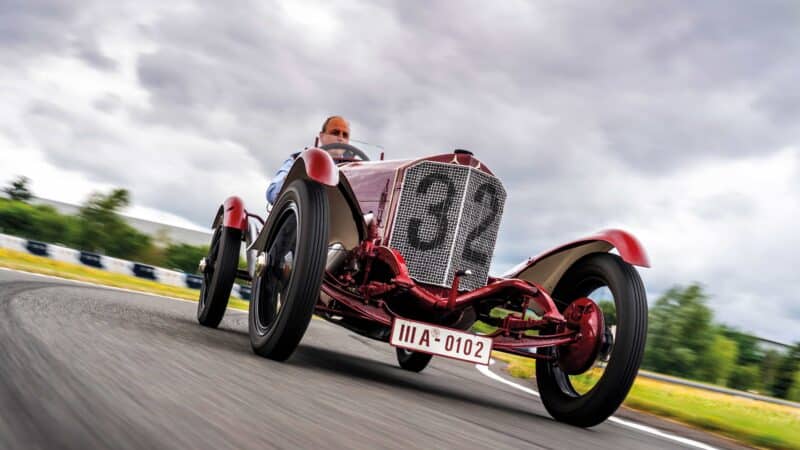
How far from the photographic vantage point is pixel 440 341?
4082 mm

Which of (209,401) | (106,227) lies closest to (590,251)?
(209,401)

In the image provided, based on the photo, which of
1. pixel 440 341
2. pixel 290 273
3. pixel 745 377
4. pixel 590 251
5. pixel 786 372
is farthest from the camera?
pixel 745 377

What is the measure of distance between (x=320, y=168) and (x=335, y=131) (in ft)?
10.3

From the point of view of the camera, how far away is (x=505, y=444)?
2.71 metres

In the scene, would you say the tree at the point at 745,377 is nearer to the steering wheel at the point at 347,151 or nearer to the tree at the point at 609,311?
the steering wheel at the point at 347,151

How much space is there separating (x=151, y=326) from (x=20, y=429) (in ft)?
10.3

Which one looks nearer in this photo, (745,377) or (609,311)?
(609,311)

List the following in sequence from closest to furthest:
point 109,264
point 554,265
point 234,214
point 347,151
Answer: point 554,265 < point 234,214 < point 347,151 < point 109,264

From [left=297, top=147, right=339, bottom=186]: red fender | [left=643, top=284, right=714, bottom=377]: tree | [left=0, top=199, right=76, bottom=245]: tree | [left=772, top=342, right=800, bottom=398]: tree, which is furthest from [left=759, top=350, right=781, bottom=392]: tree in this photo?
[left=297, top=147, right=339, bottom=186]: red fender

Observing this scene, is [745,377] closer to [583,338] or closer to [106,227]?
[106,227]

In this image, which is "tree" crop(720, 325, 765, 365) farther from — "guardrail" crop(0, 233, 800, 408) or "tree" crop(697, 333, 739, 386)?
"guardrail" crop(0, 233, 800, 408)

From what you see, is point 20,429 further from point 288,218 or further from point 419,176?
point 419,176

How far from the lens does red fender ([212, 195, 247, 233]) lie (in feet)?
20.0

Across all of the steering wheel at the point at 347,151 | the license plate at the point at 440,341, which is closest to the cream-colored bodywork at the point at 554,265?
the license plate at the point at 440,341
